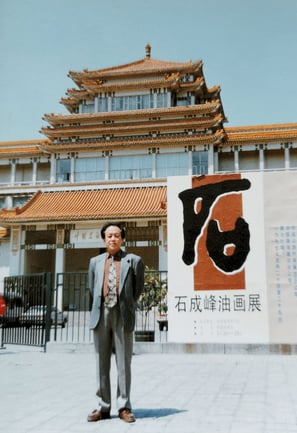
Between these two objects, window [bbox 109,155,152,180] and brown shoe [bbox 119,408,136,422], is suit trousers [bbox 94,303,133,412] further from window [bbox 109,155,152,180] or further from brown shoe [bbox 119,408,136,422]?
window [bbox 109,155,152,180]

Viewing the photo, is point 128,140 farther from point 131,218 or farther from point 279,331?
point 279,331

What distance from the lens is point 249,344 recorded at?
10.0 m

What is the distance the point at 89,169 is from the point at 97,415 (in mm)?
26654

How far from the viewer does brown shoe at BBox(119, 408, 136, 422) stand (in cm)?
433

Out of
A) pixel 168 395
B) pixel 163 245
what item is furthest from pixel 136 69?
pixel 168 395

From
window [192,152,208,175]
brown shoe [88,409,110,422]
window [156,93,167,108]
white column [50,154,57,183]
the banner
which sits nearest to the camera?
brown shoe [88,409,110,422]

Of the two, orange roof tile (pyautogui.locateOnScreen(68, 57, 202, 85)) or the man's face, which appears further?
orange roof tile (pyautogui.locateOnScreen(68, 57, 202, 85))

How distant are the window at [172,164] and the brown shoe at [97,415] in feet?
82.9

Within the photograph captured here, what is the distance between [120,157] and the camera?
30312mm

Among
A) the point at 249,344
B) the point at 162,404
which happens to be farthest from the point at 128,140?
the point at 162,404

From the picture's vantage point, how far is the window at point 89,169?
30.3m

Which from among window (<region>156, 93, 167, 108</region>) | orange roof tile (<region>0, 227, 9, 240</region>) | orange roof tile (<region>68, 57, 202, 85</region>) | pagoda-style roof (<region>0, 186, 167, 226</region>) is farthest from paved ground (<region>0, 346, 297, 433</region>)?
orange roof tile (<region>68, 57, 202, 85</region>)

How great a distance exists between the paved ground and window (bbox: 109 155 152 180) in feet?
68.0

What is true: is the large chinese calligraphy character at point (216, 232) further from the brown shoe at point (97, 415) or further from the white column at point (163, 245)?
the white column at point (163, 245)
